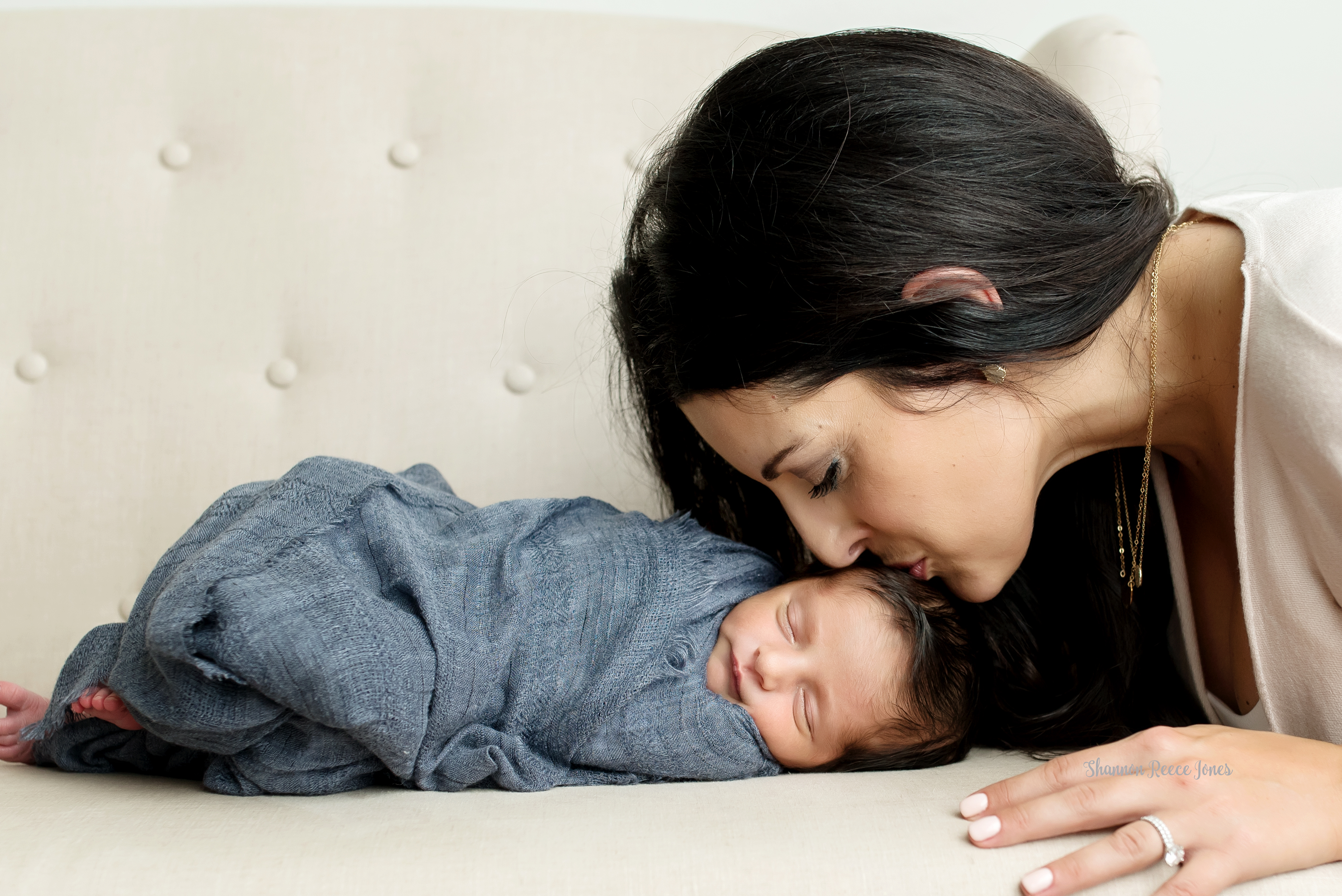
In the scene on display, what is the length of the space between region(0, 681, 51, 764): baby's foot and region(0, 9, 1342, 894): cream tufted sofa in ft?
1.17

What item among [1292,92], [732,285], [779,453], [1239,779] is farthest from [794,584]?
[1292,92]

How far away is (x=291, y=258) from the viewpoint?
144cm

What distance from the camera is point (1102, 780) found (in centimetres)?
74

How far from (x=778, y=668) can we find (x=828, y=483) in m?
0.23

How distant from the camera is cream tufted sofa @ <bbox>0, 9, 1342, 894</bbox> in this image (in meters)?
1.39

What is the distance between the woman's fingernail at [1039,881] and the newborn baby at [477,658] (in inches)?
14.5

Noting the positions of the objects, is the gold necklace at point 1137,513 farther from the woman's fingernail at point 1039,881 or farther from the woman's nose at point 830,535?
the woman's fingernail at point 1039,881

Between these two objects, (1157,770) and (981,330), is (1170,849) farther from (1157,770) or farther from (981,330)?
(981,330)

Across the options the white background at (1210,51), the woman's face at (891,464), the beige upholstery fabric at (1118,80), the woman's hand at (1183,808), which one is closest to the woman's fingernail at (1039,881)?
the woman's hand at (1183,808)

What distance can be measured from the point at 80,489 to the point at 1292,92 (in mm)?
2069

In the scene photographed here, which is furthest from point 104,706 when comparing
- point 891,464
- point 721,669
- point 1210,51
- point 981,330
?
point 1210,51

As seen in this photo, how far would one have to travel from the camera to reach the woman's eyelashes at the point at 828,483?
0.96 meters

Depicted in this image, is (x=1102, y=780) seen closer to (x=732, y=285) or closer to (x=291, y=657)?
(x=732, y=285)

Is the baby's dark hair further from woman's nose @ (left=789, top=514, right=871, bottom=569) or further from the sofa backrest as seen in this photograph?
the sofa backrest
